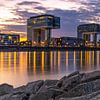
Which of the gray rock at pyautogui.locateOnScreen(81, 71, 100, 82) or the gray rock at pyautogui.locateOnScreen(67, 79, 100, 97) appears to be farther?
the gray rock at pyautogui.locateOnScreen(81, 71, 100, 82)

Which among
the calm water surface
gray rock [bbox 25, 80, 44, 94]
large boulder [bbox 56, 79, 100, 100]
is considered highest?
large boulder [bbox 56, 79, 100, 100]

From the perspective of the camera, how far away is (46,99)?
14695mm

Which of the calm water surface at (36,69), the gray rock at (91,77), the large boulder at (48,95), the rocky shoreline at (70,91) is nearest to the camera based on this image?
the rocky shoreline at (70,91)

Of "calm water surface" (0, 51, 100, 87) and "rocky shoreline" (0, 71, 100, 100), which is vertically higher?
"rocky shoreline" (0, 71, 100, 100)

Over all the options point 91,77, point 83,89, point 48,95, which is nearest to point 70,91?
point 83,89

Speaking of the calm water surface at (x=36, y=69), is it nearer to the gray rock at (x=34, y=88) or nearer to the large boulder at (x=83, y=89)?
the gray rock at (x=34, y=88)

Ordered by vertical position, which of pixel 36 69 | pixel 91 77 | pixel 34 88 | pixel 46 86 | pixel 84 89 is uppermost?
pixel 91 77

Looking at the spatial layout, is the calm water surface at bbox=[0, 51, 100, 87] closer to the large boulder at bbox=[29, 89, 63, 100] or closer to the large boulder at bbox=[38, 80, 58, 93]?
the large boulder at bbox=[38, 80, 58, 93]

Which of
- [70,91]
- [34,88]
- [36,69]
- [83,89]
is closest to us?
[83,89]

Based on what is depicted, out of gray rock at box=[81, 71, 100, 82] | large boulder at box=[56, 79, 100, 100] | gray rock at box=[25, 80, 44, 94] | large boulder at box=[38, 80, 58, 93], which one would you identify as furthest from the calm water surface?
large boulder at box=[56, 79, 100, 100]

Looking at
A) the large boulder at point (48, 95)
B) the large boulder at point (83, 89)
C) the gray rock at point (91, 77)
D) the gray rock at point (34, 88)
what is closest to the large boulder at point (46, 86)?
the gray rock at point (34, 88)

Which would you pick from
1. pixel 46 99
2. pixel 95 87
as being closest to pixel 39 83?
pixel 46 99

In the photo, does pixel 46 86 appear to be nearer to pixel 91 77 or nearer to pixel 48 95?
pixel 91 77

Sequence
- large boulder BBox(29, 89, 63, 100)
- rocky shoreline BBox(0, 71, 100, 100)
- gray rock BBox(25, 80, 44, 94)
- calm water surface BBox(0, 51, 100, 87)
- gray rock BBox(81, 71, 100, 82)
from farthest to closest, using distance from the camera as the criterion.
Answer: calm water surface BBox(0, 51, 100, 87) → gray rock BBox(25, 80, 44, 94) → gray rock BBox(81, 71, 100, 82) → large boulder BBox(29, 89, 63, 100) → rocky shoreline BBox(0, 71, 100, 100)
